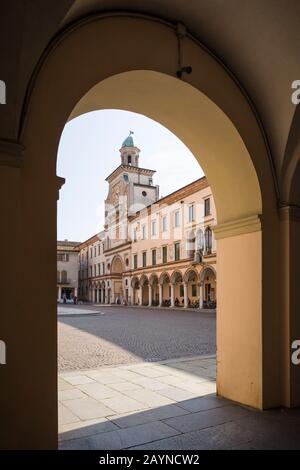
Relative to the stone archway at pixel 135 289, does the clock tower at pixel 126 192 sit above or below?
above

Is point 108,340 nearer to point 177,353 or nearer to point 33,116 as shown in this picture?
point 177,353

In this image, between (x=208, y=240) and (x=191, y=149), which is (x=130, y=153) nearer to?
(x=208, y=240)

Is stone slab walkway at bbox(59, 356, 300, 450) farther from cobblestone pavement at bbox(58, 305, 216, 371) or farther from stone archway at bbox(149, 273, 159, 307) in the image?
stone archway at bbox(149, 273, 159, 307)

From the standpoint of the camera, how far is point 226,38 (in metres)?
4.88

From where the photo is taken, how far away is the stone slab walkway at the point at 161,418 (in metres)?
3.98

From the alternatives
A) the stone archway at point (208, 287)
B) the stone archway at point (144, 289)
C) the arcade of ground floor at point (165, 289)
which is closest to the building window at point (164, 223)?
the arcade of ground floor at point (165, 289)

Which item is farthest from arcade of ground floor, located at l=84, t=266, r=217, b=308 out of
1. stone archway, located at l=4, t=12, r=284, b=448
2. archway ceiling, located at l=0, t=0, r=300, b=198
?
archway ceiling, located at l=0, t=0, r=300, b=198

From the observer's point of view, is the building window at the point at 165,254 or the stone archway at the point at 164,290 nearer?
the building window at the point at 165,254

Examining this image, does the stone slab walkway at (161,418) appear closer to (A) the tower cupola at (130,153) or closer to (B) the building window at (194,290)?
(B) the building window at (194,290)

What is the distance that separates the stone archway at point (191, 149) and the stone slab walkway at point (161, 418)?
0.50 meters

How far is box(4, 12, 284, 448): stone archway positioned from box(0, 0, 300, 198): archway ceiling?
0.15 m
